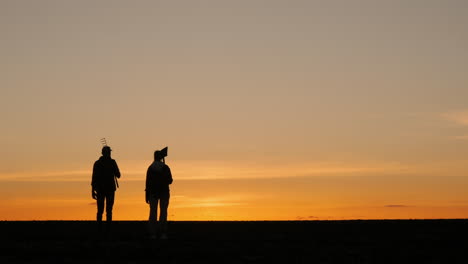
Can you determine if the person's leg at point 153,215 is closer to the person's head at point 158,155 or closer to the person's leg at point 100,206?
the person's head at point 158,155

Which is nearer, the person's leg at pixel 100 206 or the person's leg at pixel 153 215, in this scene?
the person's leg at pixel 153 215

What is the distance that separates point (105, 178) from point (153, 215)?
1710 mm

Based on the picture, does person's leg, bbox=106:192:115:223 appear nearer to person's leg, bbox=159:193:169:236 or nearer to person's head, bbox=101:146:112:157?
person's head, bbox=101:146:112:157

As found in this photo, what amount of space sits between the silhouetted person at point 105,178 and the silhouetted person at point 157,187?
94 cm

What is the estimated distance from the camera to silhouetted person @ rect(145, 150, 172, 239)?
24.1 meters
